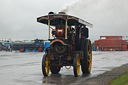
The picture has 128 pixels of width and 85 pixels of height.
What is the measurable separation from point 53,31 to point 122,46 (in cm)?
6490

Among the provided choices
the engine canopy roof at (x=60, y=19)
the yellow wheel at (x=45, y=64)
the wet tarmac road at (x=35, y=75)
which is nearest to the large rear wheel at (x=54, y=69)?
the wet tarmac road at (x=35, y=75)

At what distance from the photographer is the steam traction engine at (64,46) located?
11539mm

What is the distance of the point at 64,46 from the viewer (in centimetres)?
1166

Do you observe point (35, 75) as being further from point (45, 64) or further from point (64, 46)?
point (64, 46)

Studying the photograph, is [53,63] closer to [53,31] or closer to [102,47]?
[53,31]

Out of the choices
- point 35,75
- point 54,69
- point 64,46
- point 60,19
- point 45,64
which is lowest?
point 35,75

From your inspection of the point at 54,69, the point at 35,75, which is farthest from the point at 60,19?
the point at 35,75

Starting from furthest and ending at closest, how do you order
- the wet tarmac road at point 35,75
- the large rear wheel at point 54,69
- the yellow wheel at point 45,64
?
the large rear wheel at point 54,69 < the yellow wheel at point 45,64 < the wet tarmac road at point 35,75

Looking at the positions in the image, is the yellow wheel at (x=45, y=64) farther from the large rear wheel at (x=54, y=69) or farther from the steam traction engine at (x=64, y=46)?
the large rear wheel at (x=54, y=69)

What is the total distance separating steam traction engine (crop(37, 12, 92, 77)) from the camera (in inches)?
454

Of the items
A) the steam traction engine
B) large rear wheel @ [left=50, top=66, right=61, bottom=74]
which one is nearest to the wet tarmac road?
large rear wheel @ [left=50, top=66, right=61, bottom=74]

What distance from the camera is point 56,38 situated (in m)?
11.9

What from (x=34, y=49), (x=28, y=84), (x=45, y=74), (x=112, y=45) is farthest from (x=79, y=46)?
(x=112, y=45)

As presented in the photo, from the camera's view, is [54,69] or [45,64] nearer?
[45,64]
